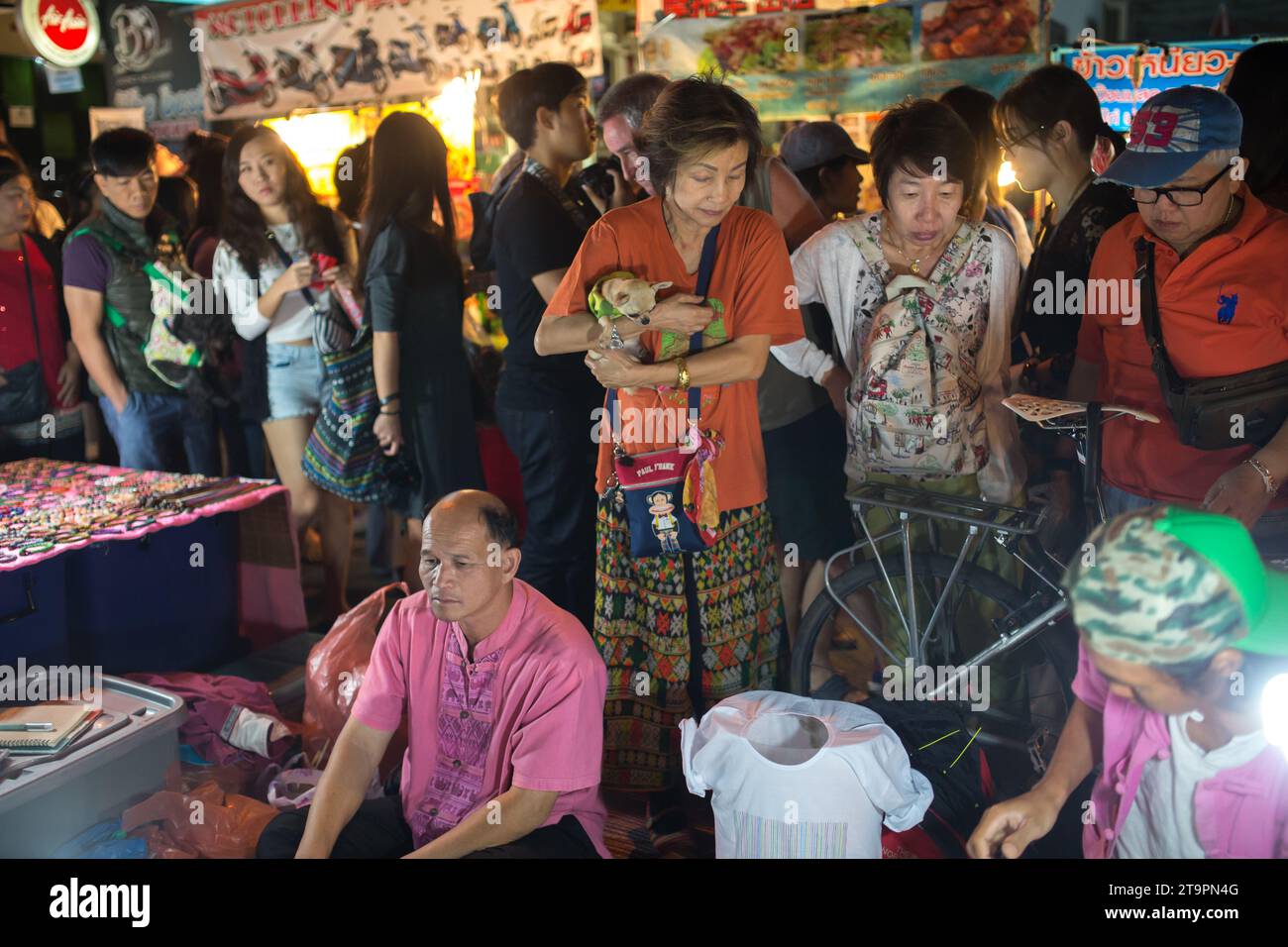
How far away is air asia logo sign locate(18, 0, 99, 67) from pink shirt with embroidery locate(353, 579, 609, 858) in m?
5.11

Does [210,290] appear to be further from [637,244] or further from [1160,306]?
[1160,306]

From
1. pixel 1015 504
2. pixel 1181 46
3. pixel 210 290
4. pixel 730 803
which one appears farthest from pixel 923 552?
pixel 1181 46

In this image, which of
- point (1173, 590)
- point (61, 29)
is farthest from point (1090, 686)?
point (61, 29)

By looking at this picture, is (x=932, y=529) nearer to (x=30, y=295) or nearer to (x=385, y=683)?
(x=385, y=683)

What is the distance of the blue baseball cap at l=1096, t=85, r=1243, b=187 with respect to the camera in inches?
93.3

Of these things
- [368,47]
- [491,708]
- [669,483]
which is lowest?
[491,708]

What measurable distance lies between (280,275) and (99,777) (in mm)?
2036

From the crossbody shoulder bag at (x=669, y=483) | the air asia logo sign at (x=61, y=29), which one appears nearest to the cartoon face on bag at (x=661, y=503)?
the crossbody shoulder bag at (x=669, y=483)

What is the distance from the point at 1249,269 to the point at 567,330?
4.99 feet

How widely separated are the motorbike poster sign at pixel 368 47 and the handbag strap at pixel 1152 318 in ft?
11.7

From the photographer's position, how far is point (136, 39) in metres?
7.61

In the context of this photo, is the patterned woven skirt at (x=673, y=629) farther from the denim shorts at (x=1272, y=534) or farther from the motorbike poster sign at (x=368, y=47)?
the motorbike poster sign at (x=368, y=47)

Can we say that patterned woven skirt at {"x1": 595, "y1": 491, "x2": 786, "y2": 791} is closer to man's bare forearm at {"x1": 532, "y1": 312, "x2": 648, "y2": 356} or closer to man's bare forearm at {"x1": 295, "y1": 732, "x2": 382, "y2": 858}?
man's bare forearm at {"x1": 532, "y1": 312, "x2": 648, "y2": 356}

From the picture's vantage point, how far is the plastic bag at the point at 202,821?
2760 mm
